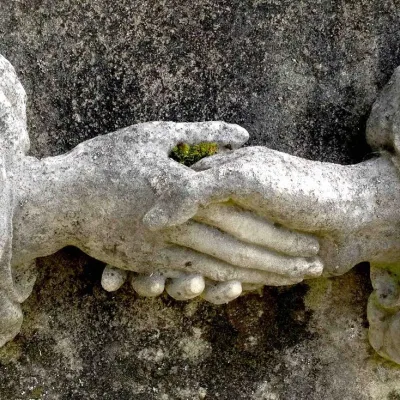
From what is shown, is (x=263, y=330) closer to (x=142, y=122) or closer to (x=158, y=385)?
(x=158, y=385)

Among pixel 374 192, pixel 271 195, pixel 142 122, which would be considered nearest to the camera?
pixel 271 195

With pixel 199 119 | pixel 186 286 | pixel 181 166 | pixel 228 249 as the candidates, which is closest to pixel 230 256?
pixel 228 249

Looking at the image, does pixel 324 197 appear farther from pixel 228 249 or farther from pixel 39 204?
pixel 39 204

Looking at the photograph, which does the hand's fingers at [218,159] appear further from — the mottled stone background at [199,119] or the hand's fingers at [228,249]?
the mottled stone background at [199,119]

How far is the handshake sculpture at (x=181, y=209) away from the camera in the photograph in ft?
5.11

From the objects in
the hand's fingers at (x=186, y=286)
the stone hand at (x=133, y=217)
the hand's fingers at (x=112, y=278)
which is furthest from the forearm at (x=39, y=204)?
the hand's fingers at (x=186, y=286)

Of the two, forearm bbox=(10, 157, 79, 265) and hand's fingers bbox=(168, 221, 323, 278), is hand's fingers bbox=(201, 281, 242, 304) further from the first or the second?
forearm bbox=(10, 157, 79, 265)

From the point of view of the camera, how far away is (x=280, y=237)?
1.64 meters

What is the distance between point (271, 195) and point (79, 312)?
584 mm

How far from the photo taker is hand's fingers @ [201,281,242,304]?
1668 millimetres

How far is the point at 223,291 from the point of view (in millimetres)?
1669

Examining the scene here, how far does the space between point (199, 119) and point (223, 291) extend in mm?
435

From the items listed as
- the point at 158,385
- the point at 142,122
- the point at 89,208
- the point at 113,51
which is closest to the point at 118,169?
the point at 89,208

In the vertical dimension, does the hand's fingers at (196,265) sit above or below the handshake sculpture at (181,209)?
below
